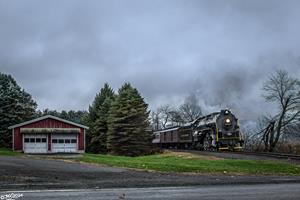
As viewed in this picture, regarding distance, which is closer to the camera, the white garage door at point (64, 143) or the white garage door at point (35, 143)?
the white garage door at point (35, 143)

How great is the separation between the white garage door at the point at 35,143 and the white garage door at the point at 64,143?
1124mm

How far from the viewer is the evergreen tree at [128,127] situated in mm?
46875

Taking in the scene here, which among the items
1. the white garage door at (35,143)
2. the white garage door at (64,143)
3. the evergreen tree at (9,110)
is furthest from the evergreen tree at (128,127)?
the evergreen tree at (9,110)

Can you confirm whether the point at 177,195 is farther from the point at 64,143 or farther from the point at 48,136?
the point at 64,143

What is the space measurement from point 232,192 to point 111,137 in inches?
1422

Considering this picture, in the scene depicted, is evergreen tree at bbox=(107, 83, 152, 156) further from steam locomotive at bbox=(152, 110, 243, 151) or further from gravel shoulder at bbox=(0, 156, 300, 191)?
gravel shoulder at bbox=(0, 156, 300, 191)

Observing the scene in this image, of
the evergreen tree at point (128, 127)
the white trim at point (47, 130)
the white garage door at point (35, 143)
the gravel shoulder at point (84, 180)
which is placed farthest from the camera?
the white garage door at point (35, 143)

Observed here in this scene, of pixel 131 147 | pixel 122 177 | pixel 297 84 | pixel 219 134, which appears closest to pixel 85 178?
pixel 122 177

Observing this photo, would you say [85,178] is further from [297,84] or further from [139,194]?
[297,84]

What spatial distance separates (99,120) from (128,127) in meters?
8.86

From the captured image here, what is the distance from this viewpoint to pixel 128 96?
159ft

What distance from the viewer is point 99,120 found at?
55.4 metres

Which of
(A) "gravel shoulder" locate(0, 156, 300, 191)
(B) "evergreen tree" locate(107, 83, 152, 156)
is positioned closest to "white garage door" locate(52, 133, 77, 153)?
(B) "evergreen tree" locate(107, 83, 152, 156)

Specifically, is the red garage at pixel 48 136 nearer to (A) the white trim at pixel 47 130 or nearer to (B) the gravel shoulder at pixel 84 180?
(A) the white trim at pixel 47 130
